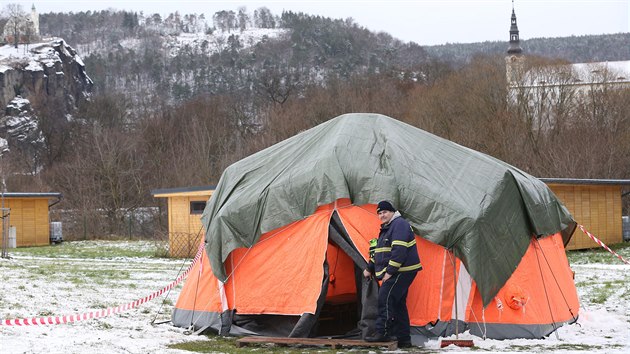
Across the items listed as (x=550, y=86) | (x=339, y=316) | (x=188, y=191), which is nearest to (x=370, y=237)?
(x=339, y=316)

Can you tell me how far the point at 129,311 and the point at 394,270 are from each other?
525cm

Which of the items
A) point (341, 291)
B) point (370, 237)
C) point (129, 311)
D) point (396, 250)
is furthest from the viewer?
point (129, 311)

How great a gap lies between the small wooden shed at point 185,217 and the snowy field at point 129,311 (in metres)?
2.19

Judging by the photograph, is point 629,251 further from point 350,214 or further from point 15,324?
point 15,324

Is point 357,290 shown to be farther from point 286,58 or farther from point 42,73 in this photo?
point 286,58

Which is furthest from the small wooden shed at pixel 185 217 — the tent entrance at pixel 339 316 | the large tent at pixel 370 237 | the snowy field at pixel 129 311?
the large tent at pixel 370 237

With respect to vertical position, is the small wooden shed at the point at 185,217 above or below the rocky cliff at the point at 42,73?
below

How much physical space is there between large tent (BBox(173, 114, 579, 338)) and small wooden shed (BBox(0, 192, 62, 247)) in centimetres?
2646

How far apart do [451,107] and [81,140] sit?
125 feet

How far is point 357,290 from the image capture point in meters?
11.4

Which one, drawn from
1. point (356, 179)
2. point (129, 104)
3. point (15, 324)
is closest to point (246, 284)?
point (356, 179)

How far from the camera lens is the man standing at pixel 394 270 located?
401 inches

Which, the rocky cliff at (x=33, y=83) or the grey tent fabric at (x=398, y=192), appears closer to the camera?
the grey tent fabric at (x=398, y=192)

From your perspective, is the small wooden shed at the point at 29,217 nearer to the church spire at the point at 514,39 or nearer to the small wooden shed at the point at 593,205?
the small wooden shed at the point at 593,205
